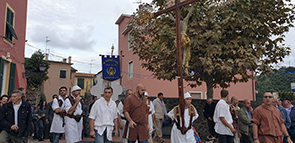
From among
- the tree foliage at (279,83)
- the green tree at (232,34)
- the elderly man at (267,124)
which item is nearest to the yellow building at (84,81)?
the tree foliage at (279,83)

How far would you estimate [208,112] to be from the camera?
33.2ft

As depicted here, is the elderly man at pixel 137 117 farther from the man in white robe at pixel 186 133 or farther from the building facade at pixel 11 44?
the building facade at pixel 11 44

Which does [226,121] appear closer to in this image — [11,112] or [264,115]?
[264,115]

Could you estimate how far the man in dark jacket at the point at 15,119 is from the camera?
602cm

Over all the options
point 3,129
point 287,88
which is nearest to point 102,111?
point 3,129

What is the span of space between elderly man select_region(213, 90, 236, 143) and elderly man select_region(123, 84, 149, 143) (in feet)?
6.02

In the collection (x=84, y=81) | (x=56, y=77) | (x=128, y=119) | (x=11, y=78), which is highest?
(x=56, y=77)

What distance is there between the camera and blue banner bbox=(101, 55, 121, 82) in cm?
1719

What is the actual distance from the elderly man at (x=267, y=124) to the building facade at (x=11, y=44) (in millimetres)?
11519

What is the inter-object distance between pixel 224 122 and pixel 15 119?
190 inches

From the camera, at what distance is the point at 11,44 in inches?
570

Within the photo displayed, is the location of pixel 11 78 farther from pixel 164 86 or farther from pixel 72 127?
pixel 164 86

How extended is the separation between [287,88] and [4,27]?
51.8 meters

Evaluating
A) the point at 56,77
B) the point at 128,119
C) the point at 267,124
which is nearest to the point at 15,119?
the point at 128,119
